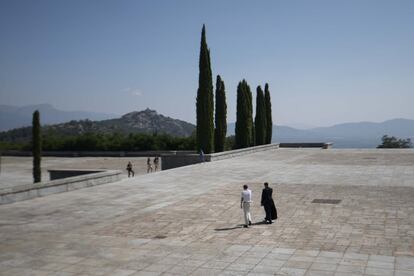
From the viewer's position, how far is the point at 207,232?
1292cm

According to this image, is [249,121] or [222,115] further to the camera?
[249,121]

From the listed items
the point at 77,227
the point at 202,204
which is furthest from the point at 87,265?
the point at 202,204

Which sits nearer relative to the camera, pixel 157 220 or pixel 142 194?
pixel 157 220

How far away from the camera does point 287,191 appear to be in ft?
65.9

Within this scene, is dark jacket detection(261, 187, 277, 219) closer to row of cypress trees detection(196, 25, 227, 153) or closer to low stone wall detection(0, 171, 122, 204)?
low stone wall detection(0, 171, 122, 204)

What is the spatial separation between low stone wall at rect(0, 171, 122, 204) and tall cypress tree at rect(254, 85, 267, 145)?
29.9 m

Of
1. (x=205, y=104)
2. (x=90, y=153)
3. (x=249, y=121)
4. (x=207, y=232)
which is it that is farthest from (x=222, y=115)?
(x=207, y=232)

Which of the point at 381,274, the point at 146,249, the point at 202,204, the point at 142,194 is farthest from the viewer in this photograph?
the point at 142,194

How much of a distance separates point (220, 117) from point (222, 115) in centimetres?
37

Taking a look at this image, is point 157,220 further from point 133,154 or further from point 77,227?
point 133,154

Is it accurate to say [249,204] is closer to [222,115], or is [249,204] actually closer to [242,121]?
[222,115]

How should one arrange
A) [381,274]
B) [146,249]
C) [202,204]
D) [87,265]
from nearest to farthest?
[381,274]
[87,265]
[146,249]
[202,204]

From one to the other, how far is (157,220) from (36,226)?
3.65 m

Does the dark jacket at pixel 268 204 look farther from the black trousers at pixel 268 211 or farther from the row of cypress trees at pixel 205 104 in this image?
the row of cypress trees at pixel 205 104
